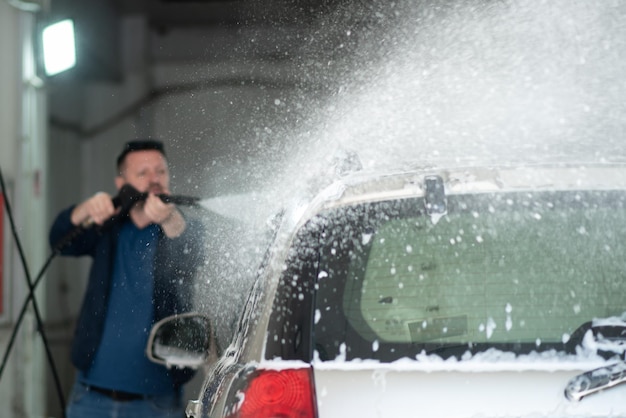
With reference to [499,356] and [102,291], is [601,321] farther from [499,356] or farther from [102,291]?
[102,291]

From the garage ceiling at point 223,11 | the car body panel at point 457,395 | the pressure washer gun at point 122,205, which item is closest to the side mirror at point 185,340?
the car body panel at point 457,395

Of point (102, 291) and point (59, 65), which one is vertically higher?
point (59, 65)

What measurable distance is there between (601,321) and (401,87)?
Result: 4.04 metres

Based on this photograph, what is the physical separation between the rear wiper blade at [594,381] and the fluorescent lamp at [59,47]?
4.39 meters

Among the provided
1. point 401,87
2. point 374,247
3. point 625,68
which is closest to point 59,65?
point 401,87

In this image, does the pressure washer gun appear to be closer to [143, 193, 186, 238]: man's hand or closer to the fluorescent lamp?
[143, 193, 186, 238]: man's hand

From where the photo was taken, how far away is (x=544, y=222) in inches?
109

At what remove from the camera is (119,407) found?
487cm

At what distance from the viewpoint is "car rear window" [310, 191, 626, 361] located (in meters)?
2.70

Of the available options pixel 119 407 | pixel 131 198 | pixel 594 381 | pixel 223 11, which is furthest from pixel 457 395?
pixel 223 11

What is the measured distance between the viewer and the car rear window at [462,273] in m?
2.70

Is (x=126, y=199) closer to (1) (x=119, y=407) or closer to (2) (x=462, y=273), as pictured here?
(1) (x=119, y=407)

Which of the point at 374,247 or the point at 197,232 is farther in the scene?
the point at 197,232

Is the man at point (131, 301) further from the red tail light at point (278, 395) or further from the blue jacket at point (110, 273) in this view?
the red tail light at point (278, 395)
